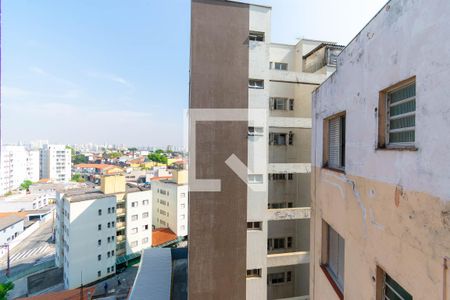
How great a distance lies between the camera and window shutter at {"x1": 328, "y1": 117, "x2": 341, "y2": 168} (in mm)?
5047

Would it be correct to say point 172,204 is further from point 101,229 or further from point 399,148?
point 399,148

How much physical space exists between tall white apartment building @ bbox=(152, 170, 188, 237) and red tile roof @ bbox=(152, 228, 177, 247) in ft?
2.30

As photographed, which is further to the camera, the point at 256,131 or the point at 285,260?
the point at 256,131

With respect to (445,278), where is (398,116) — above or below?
above

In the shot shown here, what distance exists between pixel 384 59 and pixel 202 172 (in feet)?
24.4

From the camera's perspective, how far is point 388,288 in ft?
10.3

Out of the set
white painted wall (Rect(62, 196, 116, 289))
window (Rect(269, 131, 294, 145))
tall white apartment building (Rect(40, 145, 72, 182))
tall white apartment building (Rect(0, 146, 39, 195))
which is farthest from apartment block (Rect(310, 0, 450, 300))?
tall white apartment building (Rect(40, 145, 72, 182))

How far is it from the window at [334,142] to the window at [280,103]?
618 centimetres

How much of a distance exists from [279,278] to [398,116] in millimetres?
11204

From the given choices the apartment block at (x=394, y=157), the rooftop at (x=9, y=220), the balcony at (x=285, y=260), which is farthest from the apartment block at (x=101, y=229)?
the apartment block at (x=394, y=157)

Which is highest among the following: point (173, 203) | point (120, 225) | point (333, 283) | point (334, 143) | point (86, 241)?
point (334, 143)

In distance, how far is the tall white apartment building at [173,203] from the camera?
34.2 meters

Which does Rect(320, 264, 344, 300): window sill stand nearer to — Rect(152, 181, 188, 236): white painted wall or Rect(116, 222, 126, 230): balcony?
Rect(116, 222, 126, 230): balcony

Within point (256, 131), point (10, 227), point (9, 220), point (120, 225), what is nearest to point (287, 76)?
point (256, 131)
